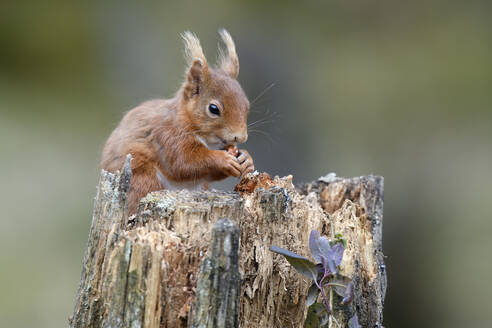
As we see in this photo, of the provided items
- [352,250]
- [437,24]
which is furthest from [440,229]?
[352,250]

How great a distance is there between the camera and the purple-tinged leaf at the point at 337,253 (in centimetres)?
190

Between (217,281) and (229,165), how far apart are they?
4.10 feet

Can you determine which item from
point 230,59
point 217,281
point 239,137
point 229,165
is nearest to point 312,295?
point 217,281

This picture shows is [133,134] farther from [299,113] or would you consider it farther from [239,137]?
[299,113]

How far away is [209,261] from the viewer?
1.68 meters

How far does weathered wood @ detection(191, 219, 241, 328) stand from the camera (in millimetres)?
1673

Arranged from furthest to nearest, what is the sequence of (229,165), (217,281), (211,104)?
1. (211,104)
2. (229,165)
3. (217,281)

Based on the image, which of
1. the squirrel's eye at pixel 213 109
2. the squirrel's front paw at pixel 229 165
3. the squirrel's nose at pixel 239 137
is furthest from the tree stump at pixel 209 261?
the squirrel's eye at pixel 213 109

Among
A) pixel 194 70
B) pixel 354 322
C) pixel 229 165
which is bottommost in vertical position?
pixel 354 322

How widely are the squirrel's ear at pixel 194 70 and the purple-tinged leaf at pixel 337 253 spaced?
149 cm

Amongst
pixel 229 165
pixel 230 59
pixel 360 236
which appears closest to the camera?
pixel 360 236

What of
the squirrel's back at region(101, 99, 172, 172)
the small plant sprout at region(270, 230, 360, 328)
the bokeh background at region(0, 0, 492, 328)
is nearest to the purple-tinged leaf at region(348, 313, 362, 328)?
the small plant sprout at region(270, 230, 360, 328)

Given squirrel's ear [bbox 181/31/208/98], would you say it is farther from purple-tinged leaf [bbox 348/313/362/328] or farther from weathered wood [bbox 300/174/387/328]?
purple-tinged leaf [bbox 348/313/362/328]

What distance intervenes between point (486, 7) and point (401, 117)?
1.41m
